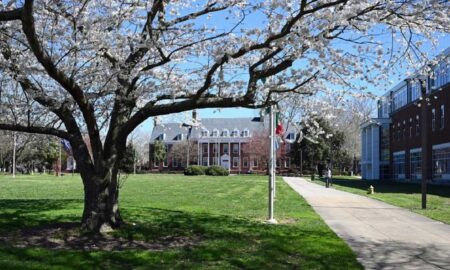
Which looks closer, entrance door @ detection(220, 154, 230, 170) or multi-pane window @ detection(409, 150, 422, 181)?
multi-pane window @ detection(409, 150, 422, 181)

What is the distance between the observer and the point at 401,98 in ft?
216

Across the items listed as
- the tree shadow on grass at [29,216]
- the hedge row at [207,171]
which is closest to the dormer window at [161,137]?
the hedge row at [207,171]

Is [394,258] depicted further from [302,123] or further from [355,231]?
[302,123]

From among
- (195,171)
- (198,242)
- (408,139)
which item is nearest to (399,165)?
(408,139)

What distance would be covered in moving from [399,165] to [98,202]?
6020cm

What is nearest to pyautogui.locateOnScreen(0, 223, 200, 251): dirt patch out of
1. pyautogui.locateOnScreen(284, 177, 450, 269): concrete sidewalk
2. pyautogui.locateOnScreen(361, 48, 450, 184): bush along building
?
pyautogui.locateOnScreen(284, 177, 450, 269): concrete sidewalk

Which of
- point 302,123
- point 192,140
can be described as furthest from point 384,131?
point 302,123

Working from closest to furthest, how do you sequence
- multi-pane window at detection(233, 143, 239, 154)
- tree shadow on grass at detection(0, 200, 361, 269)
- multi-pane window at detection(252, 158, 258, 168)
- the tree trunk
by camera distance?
tree shadow on grass at detection(0, 200, 361, 269) < the tree trunk < multi-pane window at detection(252, 158, 258, 168) < multi-pane window at detection(233, 143, 239, 154)

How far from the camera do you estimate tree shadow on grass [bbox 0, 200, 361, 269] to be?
8.62 m

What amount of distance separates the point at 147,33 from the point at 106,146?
8.64ft

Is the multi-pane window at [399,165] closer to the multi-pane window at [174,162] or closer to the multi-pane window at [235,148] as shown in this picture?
the multi-pane window at [235,148]

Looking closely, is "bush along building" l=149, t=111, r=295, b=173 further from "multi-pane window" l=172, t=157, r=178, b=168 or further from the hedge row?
the hedge row

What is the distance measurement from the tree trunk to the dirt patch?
0.29m

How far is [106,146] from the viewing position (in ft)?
38.1
